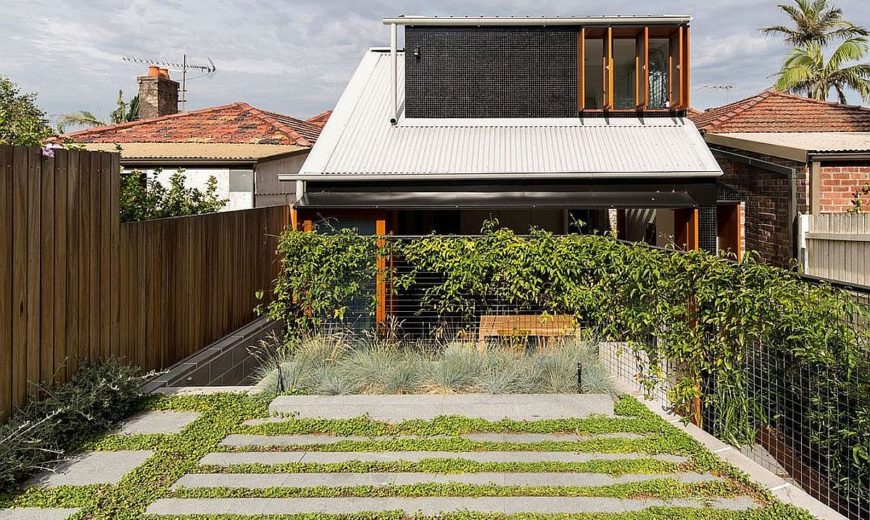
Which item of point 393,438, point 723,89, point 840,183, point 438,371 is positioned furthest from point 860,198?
point 723,89

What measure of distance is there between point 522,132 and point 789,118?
26.2 feet

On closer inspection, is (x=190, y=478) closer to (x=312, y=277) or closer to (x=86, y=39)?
(x=312, y=277)

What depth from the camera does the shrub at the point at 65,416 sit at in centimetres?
446

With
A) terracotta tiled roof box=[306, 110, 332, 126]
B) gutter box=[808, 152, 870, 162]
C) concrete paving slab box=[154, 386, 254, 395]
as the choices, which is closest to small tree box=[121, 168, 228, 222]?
concrete paving slab box=[154, 386, 254, 395]

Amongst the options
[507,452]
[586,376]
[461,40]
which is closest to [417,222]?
[461,40]

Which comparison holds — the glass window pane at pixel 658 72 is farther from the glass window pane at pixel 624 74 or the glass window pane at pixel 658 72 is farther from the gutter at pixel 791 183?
the gutter at pixel 791 183

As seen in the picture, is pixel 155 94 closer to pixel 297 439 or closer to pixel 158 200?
pixel 158 200

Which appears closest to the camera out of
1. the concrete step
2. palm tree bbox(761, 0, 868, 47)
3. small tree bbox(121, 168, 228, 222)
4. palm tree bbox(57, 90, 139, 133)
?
the concrete step

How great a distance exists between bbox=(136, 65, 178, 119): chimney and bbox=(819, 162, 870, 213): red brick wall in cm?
1820

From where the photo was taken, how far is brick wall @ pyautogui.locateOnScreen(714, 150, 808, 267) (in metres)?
10.2

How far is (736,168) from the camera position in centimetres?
Answer: 1238

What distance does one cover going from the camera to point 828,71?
30.1 meters

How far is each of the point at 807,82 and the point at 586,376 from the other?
30.8 meters

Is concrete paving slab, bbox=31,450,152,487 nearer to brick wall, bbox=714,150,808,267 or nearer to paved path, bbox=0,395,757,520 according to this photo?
paved path, bbox=0,395,757,520
